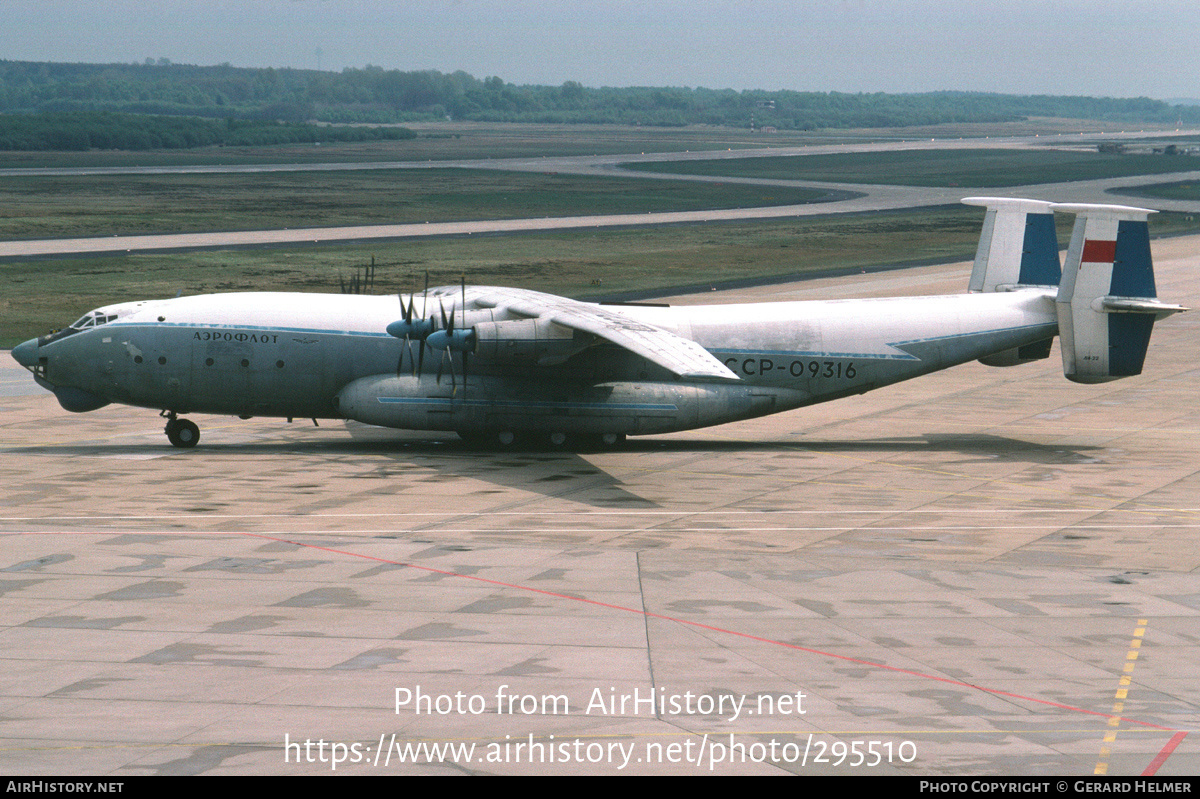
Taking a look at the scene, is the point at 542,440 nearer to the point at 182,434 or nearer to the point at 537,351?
the point at 537,351

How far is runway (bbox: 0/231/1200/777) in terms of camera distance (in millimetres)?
17719

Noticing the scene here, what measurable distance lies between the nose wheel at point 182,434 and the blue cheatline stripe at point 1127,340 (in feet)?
95.5

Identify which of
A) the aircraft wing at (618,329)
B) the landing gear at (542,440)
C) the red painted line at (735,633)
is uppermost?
the aircraft wing at (618,329)

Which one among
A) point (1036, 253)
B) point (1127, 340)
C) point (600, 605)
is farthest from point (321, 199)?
point (600, 605)

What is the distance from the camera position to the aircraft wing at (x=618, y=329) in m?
31.9

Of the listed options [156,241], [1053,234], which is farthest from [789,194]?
[1053,234]

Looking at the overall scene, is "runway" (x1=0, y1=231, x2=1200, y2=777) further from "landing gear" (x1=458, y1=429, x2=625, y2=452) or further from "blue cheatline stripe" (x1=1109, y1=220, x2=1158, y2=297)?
"blue cheatline stripe" (x1=1109, y1=220, x2=1158, y2=297)

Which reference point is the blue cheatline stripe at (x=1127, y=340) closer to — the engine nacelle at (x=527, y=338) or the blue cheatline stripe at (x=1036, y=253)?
the blue cheatline stripe at (x=1036, y=253)

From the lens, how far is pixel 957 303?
42219 millimetres

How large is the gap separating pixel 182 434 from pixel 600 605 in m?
20.7

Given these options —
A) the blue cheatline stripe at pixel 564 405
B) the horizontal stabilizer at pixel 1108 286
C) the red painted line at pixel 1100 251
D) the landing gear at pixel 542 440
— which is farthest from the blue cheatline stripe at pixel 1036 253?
the landing gear at pixel 542 440

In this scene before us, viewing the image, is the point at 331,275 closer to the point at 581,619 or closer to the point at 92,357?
the point at 92,357

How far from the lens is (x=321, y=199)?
132000 mm
